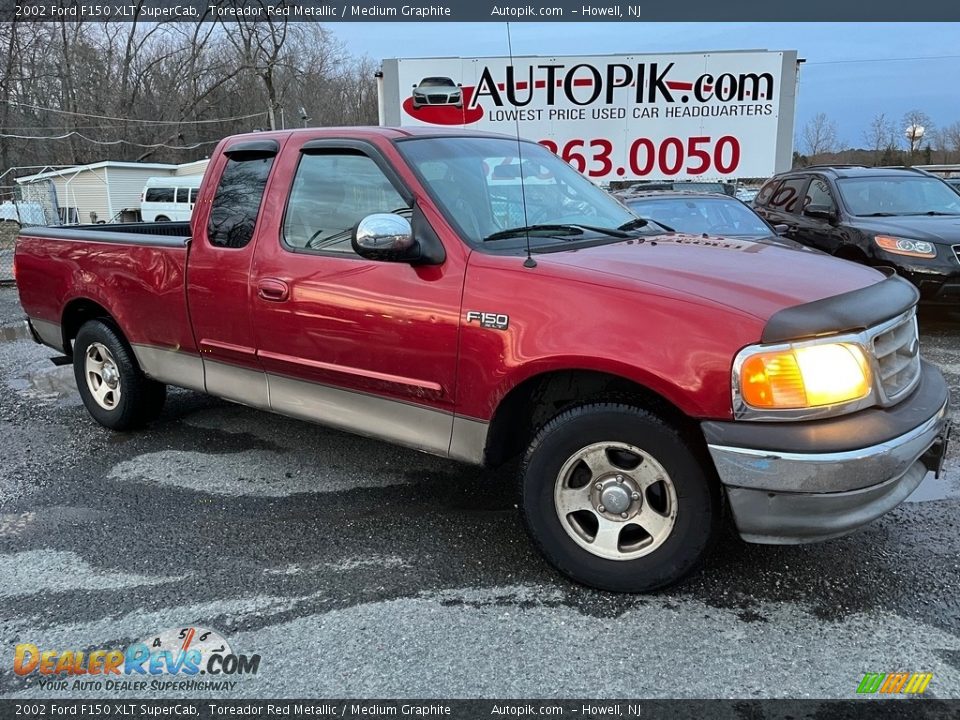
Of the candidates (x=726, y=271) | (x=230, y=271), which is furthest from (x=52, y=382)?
(x=726, y=271)

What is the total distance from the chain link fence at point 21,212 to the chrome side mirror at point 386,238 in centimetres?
1294

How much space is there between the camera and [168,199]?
97.0ft

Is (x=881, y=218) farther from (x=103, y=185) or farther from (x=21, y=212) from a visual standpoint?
(x=103, y=185)

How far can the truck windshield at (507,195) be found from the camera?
10.8ft

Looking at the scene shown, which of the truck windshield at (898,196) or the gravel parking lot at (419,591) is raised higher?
the truck windshield at (898,196)

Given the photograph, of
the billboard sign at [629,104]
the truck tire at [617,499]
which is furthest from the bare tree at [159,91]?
the truck tire at [617,499]

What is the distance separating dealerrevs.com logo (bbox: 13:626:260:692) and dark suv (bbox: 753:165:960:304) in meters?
7.42

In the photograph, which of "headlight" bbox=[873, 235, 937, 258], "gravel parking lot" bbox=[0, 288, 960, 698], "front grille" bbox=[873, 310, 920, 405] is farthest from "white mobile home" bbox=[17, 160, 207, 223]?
"front grille" bbox=[873, 310, 920, 405]

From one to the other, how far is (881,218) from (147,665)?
8462 millimetres

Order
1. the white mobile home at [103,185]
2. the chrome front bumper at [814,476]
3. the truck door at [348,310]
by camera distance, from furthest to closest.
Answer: the white mobile home at [103,185], the truck door at [348,310], the chrome front bumper at [814,476]

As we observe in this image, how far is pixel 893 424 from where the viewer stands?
8.54ft

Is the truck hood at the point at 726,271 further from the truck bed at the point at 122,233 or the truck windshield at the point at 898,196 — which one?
the truck windshield at the point at 898,196

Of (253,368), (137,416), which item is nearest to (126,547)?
(253,368)

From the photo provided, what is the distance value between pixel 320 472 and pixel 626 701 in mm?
2479
